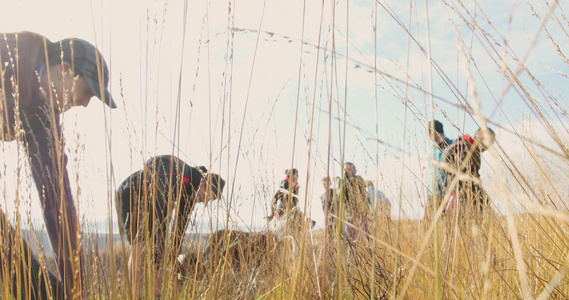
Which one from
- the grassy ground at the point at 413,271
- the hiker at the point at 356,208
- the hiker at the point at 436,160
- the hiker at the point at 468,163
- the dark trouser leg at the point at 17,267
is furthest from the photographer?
the hiker at the point at 356,208

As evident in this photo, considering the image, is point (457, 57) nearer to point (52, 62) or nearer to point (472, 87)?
point (472, 87)

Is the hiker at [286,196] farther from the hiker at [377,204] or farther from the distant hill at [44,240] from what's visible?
the distant hill at [44,240]

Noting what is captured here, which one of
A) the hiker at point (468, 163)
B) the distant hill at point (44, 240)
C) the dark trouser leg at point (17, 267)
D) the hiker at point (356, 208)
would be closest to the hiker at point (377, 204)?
the hiker at point (356, 208)

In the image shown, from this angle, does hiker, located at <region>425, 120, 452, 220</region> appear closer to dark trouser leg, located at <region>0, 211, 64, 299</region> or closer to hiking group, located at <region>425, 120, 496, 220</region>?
hiking group, located at <region>425, 120, 496, 220</region>

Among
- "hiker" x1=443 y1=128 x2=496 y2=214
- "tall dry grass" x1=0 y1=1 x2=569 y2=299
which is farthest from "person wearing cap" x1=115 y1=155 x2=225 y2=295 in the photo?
"hiker" x1=443 y1=128 x2=496 y2=214

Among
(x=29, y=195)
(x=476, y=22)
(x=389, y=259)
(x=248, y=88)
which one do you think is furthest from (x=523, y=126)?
(x=29, y=195)

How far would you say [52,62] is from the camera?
1889 millimetres

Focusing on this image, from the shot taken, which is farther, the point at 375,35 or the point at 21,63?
the point at 21,63

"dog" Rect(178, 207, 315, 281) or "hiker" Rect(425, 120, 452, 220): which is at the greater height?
"hiker" Rect(425, 120, 452, 220)

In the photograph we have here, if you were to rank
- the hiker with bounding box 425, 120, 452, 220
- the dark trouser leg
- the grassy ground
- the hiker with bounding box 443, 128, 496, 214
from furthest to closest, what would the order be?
the dark trouser leg
the grassy ground
the hiker with bounding box 425, 120, 452, 220
the hiker with bounding box 443, 128, 496, 214

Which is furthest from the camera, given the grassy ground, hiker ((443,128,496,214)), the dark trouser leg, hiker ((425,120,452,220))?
the dark trouser leg

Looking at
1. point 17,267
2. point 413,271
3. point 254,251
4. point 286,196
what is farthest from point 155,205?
point 286,196

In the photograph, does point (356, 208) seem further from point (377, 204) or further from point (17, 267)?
point (17, 267)

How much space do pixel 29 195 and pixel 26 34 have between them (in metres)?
1.05
